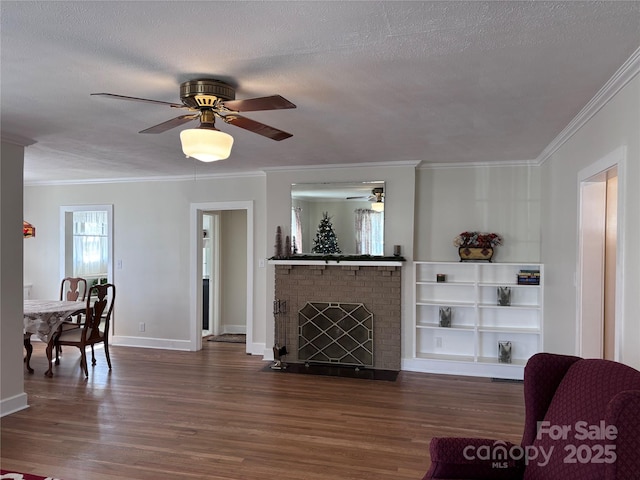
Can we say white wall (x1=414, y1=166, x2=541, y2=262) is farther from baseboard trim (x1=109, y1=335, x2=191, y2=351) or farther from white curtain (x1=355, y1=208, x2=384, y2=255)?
baseboard trim (x1=109, y1=335, x2=191, y2=351)

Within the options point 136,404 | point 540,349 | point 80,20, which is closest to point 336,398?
point 136,404

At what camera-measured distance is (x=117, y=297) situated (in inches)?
265

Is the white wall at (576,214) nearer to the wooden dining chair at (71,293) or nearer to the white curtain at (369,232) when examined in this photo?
the white curtain at (369,232)

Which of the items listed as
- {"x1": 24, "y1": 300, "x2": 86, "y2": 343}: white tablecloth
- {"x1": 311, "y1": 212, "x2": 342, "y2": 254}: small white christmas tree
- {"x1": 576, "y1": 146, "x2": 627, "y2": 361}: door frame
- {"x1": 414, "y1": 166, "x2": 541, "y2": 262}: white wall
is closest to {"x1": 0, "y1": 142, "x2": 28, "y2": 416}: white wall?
{"x1": 24, "y1": 300, "x2": 86, "y2": 343}: white tablecloth

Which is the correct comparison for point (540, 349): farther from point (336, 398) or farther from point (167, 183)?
point (167, 183)

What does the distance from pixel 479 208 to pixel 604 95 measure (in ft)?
8.71

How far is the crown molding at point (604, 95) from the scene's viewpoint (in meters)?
2.34

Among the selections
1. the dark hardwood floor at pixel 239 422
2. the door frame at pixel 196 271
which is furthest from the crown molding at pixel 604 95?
the door frame at pixel 196 271

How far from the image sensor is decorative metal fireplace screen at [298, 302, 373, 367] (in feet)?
17.8

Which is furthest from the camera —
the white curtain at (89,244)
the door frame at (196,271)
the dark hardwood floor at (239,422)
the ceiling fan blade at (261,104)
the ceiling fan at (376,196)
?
the white curtain at (89,244)

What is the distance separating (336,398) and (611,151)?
3.05 meters

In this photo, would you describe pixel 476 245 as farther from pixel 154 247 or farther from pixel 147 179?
pixel 147 179

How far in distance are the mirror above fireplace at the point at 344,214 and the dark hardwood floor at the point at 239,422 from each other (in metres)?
1.59

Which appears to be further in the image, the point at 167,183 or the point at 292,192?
the point at 167,183
